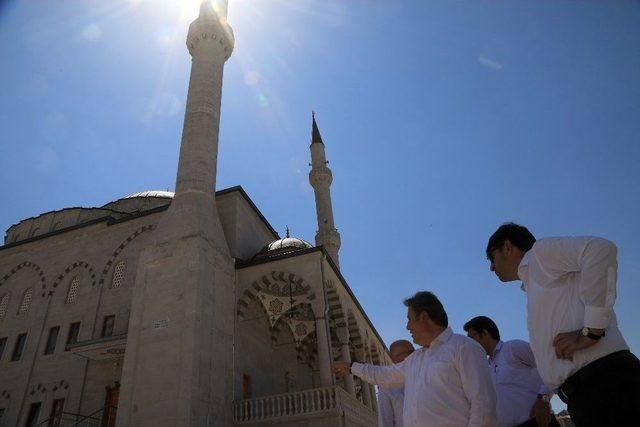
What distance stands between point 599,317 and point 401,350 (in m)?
2.36

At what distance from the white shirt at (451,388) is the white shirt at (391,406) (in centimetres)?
122

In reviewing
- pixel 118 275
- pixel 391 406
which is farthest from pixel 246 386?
pixel 391 406

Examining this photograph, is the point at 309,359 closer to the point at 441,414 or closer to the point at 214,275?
the point at 214,275

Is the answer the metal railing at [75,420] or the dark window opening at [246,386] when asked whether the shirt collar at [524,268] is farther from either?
the metal railing at [75,420]

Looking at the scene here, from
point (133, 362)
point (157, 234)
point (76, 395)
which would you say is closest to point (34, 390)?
point (76, 395)

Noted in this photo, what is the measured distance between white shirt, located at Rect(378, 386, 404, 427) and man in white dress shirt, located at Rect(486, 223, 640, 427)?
1.91 metres

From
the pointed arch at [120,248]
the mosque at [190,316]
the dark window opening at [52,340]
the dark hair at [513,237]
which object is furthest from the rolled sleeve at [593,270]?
the dark window opening at [52,340]

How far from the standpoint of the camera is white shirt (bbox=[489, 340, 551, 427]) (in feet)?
9.05

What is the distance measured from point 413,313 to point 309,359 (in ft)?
49.3

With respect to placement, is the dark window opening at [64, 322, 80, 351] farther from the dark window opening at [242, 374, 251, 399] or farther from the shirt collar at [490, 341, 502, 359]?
the shirt collar at [490, 341, 502, 359]

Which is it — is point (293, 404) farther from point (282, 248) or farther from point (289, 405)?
point (282, 248)

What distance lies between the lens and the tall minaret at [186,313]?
9.07 meters

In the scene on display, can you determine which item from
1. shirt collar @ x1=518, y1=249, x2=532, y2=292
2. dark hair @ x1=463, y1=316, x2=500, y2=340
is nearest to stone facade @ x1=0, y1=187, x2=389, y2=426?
dark hair @ x1=463, y1=316, x2=500, y2=340

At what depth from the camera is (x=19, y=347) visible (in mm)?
13711
